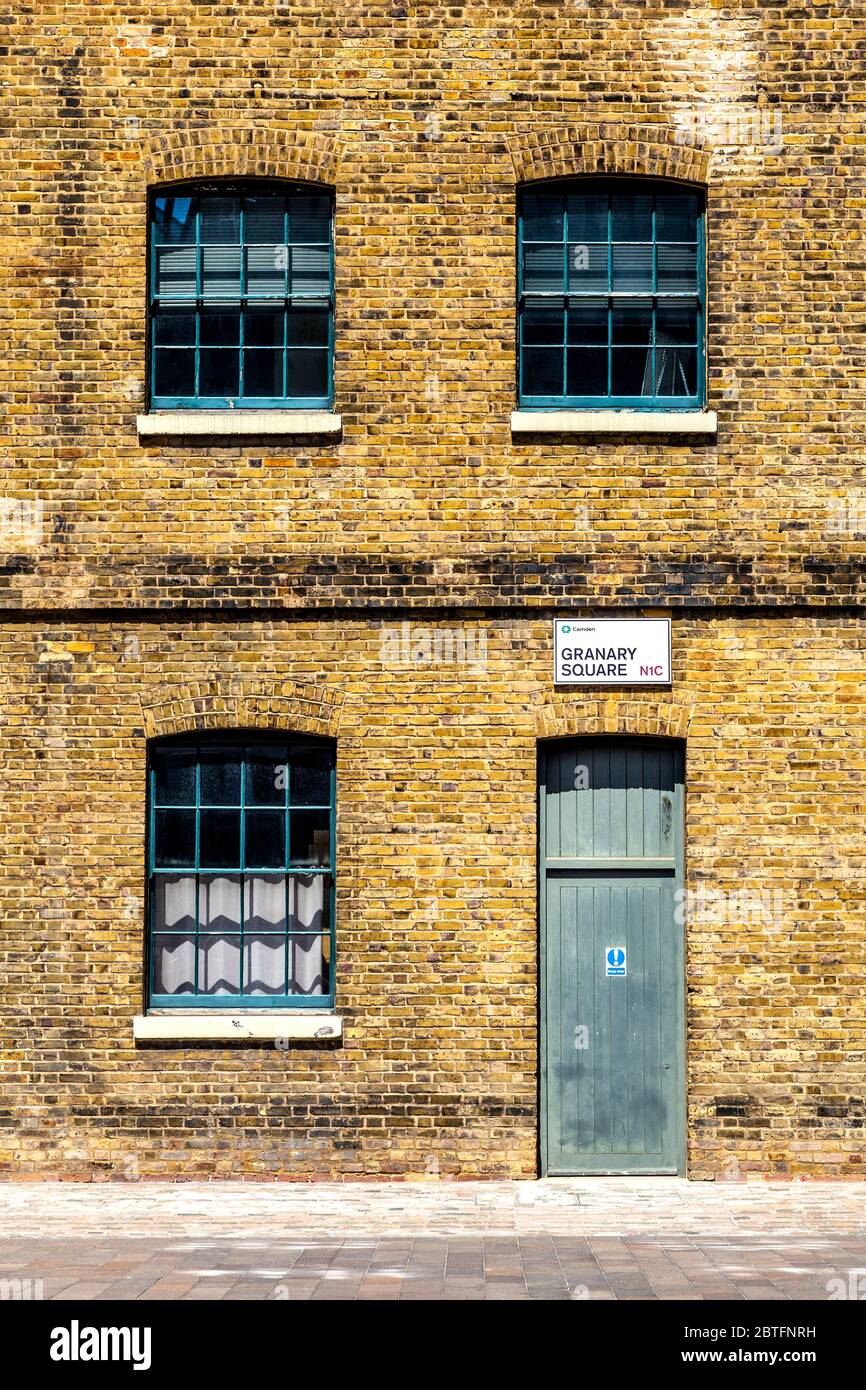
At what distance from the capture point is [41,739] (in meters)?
11.5

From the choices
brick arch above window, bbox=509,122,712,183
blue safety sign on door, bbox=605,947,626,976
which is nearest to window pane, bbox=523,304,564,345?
brick arch above window, bbox=509,122,712,183

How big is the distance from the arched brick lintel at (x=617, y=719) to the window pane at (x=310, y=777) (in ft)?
5.19

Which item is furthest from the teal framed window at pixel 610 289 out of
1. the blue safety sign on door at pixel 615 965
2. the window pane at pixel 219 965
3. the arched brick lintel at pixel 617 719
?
the window pane at pixel 219 965

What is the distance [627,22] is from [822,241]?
2.16m

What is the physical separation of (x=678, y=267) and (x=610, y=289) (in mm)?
532

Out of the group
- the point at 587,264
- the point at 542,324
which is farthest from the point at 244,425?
the point at 587,264

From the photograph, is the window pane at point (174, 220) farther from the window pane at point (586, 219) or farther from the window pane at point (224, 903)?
the window pane at point (224, 903)

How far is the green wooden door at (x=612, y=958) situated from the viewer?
451 inches

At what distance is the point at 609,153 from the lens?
11.5 meters

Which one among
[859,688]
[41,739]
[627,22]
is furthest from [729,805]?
[627,22]

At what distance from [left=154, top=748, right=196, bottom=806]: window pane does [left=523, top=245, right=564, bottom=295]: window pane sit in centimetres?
428

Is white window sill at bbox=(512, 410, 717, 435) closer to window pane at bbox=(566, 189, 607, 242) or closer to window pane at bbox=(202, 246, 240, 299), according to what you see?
window pane at bbox=(566, 189, 607, 242)

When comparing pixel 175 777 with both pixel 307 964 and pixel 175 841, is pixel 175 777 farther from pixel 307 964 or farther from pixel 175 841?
pixel 307 964

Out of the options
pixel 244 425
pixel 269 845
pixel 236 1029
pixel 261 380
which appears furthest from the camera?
pixel 261 380
